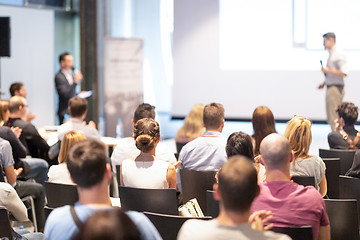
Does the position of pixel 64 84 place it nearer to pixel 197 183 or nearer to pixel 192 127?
pixel 192 127

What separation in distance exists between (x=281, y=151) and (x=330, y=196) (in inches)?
71.1

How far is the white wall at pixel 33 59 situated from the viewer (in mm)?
9844

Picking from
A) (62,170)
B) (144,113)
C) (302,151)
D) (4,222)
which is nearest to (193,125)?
(144,113)

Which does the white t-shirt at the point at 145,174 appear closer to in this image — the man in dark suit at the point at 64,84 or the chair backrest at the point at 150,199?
the chair backrest at the point at 150,199

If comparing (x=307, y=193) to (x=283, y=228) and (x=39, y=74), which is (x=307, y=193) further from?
(x=39, y=74)

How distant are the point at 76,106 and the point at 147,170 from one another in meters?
2.39

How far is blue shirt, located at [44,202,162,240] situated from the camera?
199 centimetres

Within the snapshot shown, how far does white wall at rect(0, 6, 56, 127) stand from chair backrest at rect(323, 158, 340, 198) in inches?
265

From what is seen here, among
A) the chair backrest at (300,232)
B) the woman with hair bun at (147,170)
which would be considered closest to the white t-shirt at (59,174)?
the woman with hair bun at (147,170)

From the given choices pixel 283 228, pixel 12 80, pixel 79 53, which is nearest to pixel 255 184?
pixel 283 228

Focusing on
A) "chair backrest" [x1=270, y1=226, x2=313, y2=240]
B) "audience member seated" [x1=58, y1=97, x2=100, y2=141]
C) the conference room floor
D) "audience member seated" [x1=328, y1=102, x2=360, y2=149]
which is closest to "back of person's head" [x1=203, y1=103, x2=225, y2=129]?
"audience member seated" [x1=328, y1=102, x2=360, y2=149]

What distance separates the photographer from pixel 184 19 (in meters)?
10.3

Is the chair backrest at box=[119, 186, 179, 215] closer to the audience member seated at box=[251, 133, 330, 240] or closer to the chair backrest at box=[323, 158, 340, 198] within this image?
the audience member seated at box=[251, 133, 330, 240]

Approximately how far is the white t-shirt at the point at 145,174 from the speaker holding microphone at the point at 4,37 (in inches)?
229
